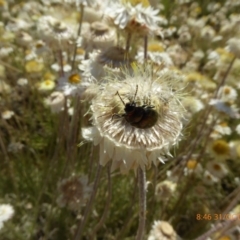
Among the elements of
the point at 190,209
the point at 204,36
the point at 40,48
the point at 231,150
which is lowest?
the point at 190,209

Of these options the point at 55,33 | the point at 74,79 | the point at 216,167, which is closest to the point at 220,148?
the point at 216,167

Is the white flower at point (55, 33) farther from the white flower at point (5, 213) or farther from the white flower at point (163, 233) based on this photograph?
the white flower at point (163, 233)

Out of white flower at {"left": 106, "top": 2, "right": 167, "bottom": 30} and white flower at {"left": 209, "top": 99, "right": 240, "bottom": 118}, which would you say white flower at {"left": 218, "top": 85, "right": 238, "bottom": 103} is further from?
white flower at {"left": 106, "top": 2, "right": 167, "bottom": 30}

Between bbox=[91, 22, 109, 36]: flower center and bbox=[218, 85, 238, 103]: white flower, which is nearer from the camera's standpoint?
bbox=[91, 22, 109, 36]: flower center

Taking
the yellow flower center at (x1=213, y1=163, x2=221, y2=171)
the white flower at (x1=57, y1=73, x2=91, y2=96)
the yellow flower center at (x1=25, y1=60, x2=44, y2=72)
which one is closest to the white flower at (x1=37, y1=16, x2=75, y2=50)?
the white flower at (x1=57, y1=73, x2=91, y2=96)

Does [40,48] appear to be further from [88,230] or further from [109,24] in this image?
[88,230]

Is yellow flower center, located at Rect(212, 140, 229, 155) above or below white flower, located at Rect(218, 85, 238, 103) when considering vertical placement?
below

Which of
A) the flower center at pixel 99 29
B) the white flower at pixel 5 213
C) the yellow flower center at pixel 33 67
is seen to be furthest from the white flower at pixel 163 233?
the yellow flower center at pixel 33 67

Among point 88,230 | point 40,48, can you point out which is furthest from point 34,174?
point 40,48

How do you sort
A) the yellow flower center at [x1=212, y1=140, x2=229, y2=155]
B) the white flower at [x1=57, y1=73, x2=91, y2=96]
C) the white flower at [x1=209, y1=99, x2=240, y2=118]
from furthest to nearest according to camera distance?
the yellow flower center at [x1=212, y1=140, x2=229, y2=155] < the white flower at [x1=209, y1=99, x2=240, y2=118] < the white flower at [x1=57, y1=73, x2=91, y2=96]
